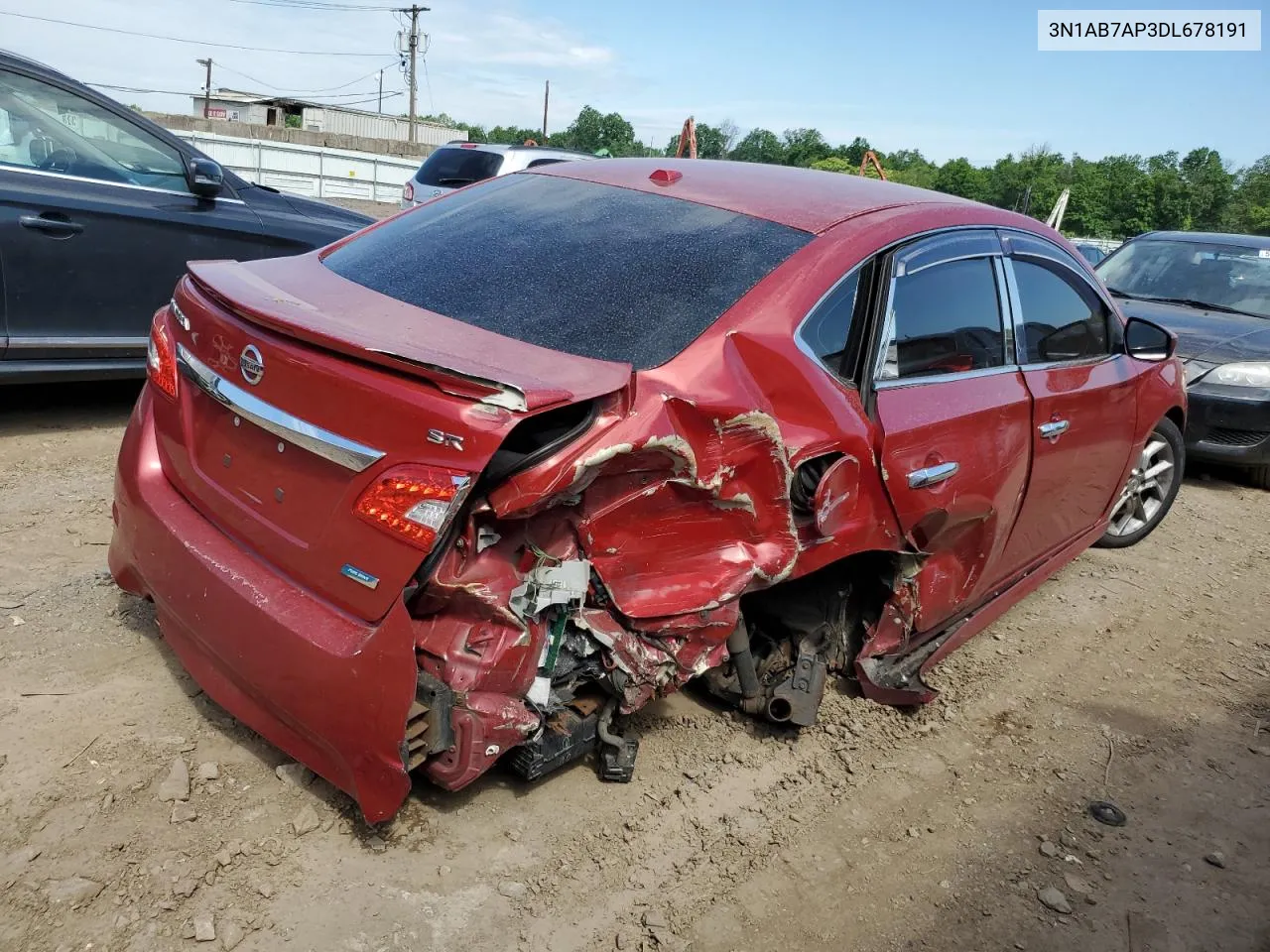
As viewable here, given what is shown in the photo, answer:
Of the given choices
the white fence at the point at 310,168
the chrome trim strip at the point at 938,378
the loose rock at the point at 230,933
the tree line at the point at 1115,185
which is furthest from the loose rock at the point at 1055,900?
the tree line at the point at 1115,185

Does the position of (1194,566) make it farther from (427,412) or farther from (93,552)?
(93,552)

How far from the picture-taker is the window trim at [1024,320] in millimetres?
3510

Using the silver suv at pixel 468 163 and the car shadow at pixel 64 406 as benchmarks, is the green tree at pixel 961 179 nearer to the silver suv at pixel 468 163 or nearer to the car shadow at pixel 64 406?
the silver suv at pixel 468 163

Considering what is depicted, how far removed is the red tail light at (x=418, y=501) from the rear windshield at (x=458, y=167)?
908 centimetres

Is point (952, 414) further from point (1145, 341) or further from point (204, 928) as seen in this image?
point (204, 928)

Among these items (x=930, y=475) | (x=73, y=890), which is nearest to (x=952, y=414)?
(x=930, y=475)

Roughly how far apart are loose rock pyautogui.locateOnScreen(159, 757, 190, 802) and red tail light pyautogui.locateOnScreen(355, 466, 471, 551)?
1.00 m

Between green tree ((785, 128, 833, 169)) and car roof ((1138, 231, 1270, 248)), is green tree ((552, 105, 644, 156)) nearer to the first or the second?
green tree ((785, 128, 833, 169))

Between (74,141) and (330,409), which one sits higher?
(74,141)

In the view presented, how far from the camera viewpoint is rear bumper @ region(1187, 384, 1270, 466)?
6707mm

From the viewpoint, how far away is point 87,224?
4.80m

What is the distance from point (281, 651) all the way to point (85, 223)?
359 centimetres

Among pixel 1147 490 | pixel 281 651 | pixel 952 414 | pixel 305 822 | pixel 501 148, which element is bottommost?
pixel 305 822

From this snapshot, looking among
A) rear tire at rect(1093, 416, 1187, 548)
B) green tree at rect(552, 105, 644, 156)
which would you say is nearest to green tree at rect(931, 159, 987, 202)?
green tree at rect(552, 105, 644, 156)
